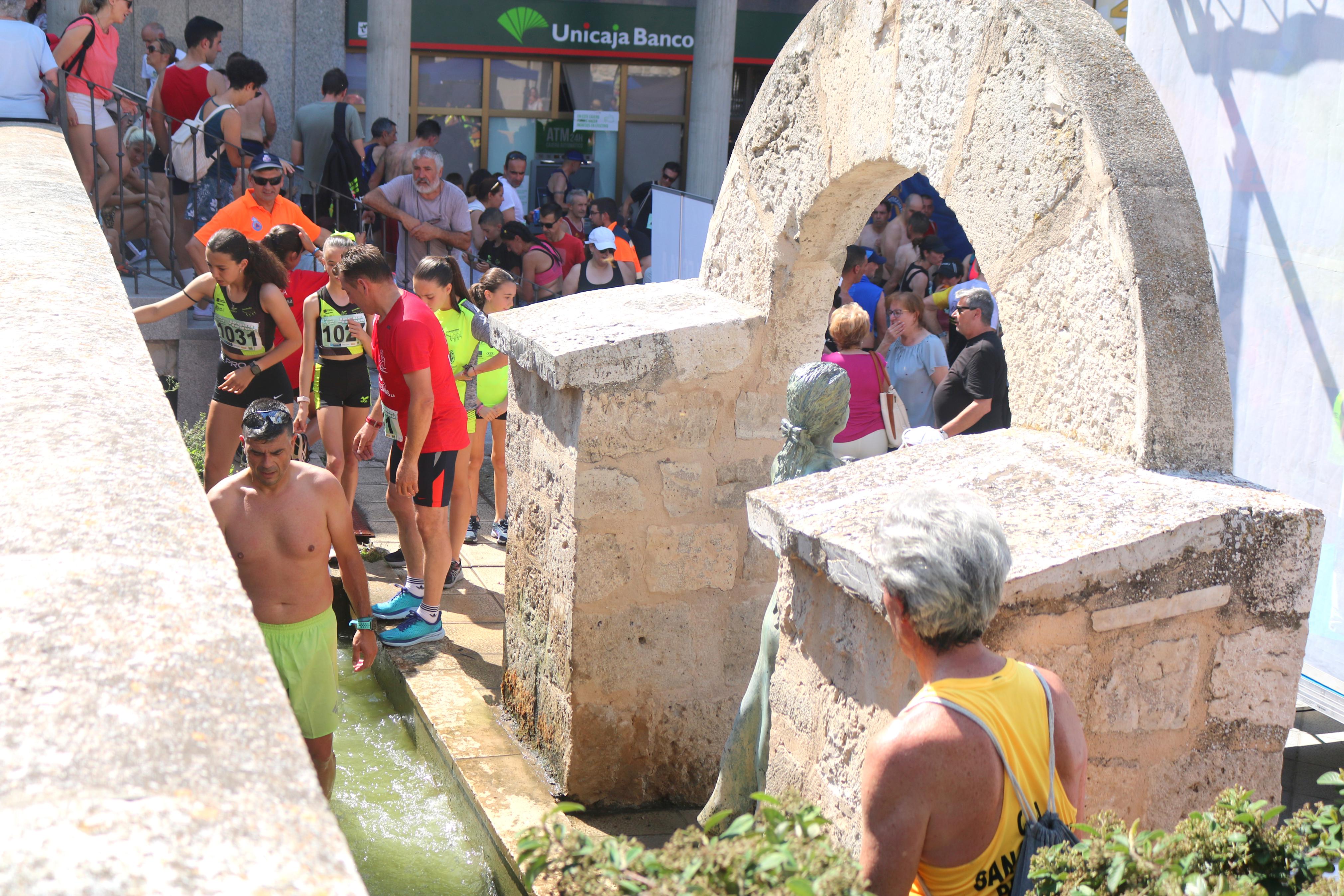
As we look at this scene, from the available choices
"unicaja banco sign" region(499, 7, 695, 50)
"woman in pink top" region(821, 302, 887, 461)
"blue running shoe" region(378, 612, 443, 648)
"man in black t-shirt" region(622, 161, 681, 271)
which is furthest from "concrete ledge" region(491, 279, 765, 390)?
"unicaja banco sign" region(499, 7, 695, 50)

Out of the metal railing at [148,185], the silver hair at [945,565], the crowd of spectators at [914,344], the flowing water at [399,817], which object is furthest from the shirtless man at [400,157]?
the silver hair at [945,565]

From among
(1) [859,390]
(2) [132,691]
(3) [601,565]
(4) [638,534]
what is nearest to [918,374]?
(1) [859,390]

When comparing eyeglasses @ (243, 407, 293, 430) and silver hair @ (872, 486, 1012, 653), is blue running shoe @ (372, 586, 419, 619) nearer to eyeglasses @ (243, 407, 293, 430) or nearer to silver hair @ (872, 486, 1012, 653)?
eyeglasses @ (243, 407, 293, 430)

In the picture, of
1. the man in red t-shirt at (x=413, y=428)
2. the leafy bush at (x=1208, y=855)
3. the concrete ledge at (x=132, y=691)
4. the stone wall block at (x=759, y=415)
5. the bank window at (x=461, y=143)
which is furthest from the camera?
the bank window at (x=461, y=143)

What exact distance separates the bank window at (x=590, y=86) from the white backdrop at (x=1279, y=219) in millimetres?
9795

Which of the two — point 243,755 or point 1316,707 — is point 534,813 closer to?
point 1316,707

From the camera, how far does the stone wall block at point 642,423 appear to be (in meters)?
4.12

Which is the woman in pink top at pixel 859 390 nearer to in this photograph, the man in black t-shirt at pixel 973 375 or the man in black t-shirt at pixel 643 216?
the man in black t-shirt at pixel 973 375

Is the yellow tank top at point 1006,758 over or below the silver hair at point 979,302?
below

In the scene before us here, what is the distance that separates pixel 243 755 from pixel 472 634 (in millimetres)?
4798

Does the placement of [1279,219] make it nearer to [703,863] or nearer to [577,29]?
[703,863]

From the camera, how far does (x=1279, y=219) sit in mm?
4551

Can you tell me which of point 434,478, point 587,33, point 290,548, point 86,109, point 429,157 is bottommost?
point 434,478

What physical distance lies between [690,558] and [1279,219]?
2556 mm
